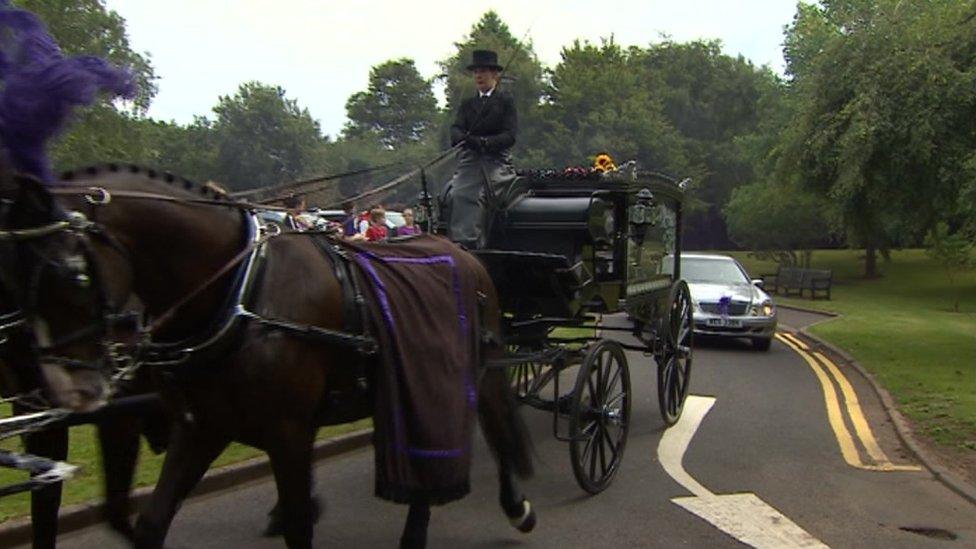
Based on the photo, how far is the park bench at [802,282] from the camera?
28141 mm

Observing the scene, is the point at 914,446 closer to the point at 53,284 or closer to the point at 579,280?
the point at 579,280

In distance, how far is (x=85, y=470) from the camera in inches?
249

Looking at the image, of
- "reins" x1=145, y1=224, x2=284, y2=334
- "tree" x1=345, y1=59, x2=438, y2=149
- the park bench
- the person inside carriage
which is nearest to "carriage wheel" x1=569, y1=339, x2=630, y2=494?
the person inside carriage

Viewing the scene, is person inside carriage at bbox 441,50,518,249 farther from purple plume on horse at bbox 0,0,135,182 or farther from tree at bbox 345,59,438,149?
tree at bbox 345,59,438,149

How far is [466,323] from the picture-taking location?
486 centimetres

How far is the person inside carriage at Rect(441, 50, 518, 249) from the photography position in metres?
6.67

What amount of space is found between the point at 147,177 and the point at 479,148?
10.9ft

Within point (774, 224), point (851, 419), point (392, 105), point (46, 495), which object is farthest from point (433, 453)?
point (392, 105)

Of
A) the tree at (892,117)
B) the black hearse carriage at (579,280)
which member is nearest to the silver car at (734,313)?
the tree at (892,117)

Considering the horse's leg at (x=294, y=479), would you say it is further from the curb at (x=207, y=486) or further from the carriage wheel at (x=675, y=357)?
the carriage wheel at (x=675, y=357)

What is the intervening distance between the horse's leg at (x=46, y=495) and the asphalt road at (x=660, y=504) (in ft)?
3.51

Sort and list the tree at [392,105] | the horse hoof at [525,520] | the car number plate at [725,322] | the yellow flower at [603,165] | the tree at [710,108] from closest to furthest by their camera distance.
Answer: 1. the horse hoof at [525,520]
2. the yellow flower at [603,165]
3. the car number plate at [725,322]
4. the tree at [710,108]
5. the tree at [392,105]

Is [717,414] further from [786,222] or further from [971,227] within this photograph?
[786,222]

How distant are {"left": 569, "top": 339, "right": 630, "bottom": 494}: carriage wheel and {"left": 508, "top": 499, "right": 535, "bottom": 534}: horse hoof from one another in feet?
2.69
